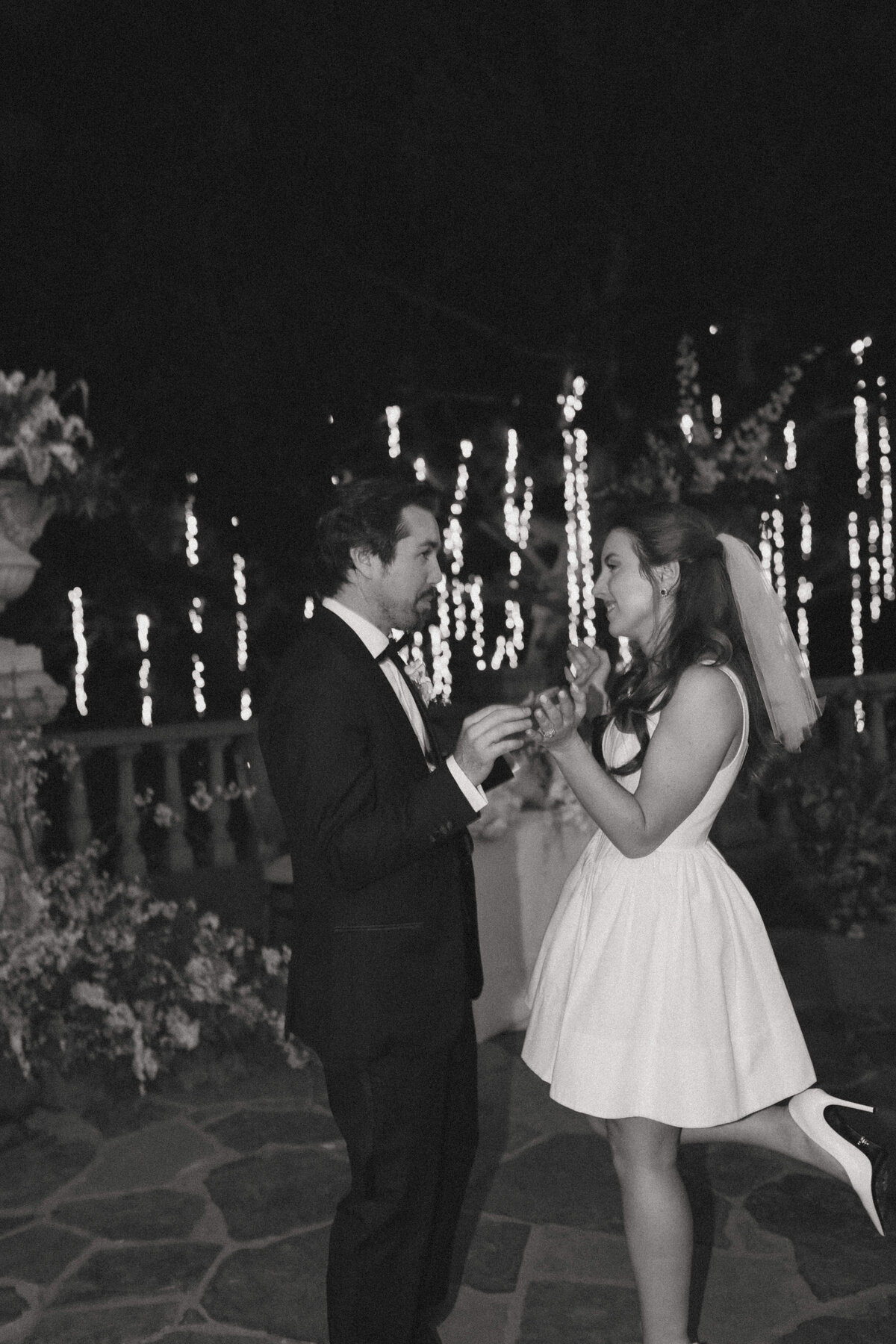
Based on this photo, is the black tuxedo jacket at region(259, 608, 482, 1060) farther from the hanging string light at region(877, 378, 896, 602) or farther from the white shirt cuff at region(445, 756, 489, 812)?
the hanging string light at region(877, 378, 896, 602)

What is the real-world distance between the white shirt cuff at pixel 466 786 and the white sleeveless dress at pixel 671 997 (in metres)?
0.54

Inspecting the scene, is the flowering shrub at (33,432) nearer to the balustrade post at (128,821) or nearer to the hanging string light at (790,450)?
the balustrade post at (128,821)

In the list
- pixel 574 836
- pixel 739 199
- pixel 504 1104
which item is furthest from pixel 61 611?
pixel 504 1104

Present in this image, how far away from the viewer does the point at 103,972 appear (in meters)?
5.20

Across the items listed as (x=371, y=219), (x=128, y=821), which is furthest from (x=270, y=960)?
(x=371, y=219)

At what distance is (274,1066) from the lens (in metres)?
5.38

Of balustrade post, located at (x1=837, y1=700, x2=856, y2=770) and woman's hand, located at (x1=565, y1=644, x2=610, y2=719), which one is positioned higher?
woman's hand, located at (x1=565, y1=644, x2=610, y2=719)

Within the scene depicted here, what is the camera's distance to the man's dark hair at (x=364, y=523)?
2822mm

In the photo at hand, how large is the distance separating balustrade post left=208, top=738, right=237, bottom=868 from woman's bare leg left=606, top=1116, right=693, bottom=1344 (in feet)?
17.4

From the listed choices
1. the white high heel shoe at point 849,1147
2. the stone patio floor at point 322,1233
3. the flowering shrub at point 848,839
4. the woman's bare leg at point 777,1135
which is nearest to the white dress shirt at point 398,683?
the woman's bare leg at point 777,1135

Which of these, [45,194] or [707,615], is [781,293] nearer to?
[45,194]

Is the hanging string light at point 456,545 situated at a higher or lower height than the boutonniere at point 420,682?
higher

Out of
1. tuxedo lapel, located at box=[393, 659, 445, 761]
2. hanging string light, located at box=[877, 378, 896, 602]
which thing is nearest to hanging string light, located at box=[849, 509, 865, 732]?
hanging string light, located at box=[877, 378, 896, 602]

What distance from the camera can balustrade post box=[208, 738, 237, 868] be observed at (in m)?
8.05
